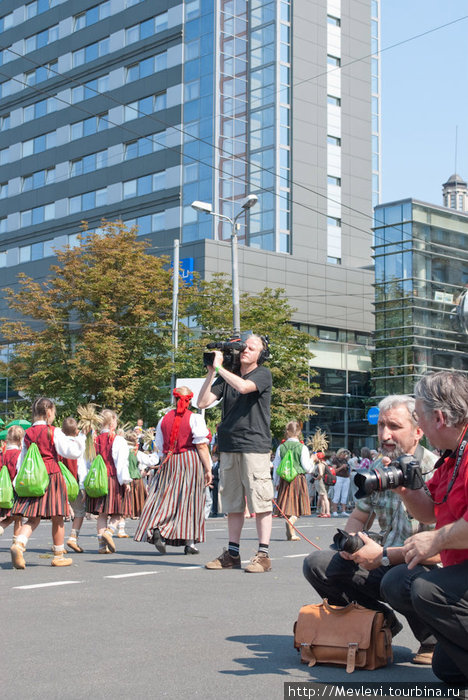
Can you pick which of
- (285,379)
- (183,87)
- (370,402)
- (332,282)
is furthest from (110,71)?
(285,379)

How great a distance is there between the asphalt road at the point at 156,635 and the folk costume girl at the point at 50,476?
0.45 m

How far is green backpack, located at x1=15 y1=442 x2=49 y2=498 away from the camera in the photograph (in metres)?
9.98

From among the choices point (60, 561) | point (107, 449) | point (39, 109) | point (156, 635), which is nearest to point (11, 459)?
point (107, 449)

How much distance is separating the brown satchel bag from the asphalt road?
8cm

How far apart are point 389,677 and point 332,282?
54084 mm

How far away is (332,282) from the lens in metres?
58.3

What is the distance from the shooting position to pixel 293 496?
16.3 metres

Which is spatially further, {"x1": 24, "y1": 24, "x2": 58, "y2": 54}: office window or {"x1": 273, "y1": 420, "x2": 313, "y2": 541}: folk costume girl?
{"x1": 24, "y1": 24, "x2": 58, "y2": 54}: office window

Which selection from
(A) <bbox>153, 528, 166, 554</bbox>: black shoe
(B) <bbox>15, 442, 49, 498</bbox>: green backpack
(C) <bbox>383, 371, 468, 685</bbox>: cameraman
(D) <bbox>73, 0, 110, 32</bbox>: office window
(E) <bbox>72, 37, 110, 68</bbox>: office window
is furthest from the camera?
(D) <bbox>73, 0, 110, 32</bbox>: office window

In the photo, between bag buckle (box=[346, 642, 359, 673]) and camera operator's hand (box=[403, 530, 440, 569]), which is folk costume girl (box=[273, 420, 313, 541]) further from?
camera operator's hand (box=[403, 530, 440, 569])

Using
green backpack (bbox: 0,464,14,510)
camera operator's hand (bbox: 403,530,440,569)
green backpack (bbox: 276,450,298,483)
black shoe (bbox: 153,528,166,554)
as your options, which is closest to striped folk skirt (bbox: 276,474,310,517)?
green backpack (bbox: 276,450,298,483)

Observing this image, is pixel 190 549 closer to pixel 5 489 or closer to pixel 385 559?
pixel 5 489

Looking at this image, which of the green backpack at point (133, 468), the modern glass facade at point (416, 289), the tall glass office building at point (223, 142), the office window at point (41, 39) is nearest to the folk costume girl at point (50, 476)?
the green backpack at point (133, 468)

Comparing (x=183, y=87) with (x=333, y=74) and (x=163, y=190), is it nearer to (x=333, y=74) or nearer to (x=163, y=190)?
(x=163, y=190)
